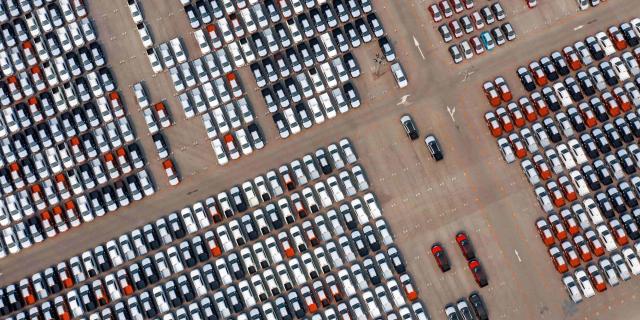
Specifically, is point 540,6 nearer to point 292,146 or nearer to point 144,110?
point 292,146

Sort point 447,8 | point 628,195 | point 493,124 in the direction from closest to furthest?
point 628,195, point 493,124, point 447,8

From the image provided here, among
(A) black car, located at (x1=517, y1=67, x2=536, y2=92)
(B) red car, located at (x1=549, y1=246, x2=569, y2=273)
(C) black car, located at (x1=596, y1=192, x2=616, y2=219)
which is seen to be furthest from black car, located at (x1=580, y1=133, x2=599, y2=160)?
(B) red car, located at (x1=549, y1=246, x2=569, y2=273)

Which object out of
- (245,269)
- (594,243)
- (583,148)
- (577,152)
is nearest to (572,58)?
(583,148)

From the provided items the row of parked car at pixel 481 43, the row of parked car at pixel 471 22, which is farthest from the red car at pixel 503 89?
the row of parked car at pixel 471 22

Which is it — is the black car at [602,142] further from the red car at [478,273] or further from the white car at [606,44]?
the red car at [478,273]

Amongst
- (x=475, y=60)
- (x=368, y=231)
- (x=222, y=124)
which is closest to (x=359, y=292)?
(x=368, y=231)

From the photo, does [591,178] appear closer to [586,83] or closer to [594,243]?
[594,243]
